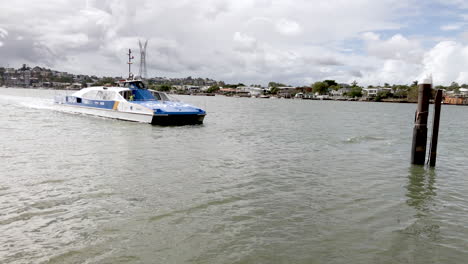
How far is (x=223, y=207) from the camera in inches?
318

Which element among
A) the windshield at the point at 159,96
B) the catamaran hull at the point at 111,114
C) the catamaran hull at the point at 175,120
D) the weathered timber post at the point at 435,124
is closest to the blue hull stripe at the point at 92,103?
the catamaran hull at the point at 111,114

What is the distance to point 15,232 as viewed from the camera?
6.25m

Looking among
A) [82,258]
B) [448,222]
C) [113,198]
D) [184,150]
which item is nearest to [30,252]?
[82,258]

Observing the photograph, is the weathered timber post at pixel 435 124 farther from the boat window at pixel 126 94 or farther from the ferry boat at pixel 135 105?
the boat window at pixel 126 94

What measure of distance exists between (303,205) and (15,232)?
18.6 feet

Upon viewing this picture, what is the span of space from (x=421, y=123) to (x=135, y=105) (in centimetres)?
1910

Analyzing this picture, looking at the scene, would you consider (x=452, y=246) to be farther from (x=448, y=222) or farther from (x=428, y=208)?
(x=428, y=208)

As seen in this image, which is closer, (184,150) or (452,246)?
(452,246)

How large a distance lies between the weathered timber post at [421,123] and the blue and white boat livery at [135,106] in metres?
15.5

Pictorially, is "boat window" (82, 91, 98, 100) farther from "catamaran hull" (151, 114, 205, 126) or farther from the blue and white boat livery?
"catamaran hull" (151, 114, 205, 126)

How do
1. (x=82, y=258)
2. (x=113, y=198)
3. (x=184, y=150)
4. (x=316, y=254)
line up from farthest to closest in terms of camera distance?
(x=184, y=150) < (x=113, y=198) < (x=316, y=254) < (x=82, y=258)

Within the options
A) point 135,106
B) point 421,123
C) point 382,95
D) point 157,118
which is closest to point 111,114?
point 135,106

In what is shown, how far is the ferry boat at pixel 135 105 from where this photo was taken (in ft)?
A: 83.0

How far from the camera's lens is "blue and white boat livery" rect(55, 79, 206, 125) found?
25.3 m
